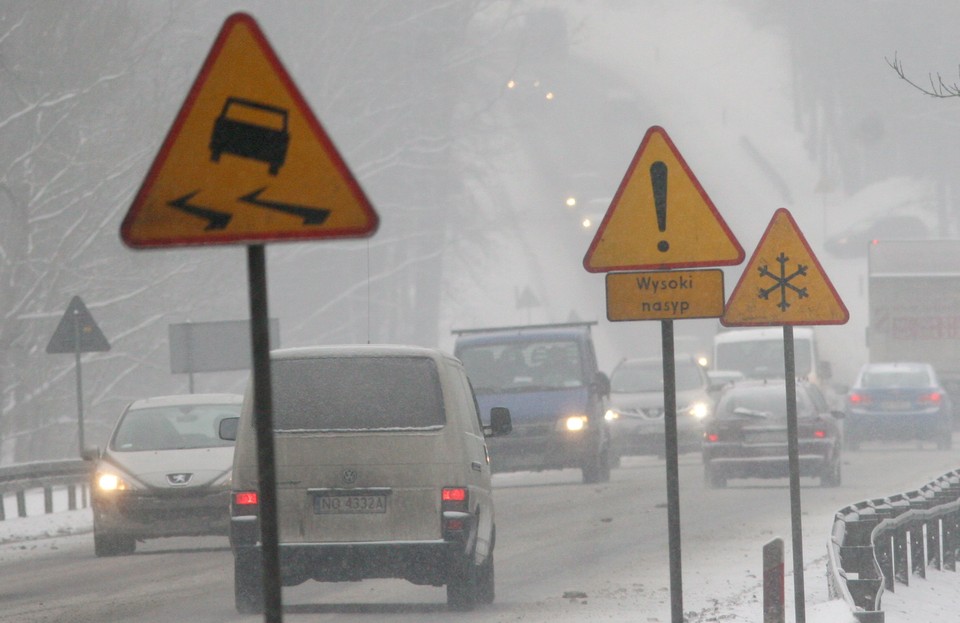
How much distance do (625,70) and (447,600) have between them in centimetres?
10842

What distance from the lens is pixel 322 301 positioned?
5319 cm

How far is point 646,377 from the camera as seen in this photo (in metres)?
33.2

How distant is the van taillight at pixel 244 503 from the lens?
12141 mm

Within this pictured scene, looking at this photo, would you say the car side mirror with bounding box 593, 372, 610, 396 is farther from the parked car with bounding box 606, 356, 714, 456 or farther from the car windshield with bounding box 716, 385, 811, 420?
the parked car with bounding box 606, 356, 714, 456

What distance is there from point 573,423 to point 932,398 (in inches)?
369

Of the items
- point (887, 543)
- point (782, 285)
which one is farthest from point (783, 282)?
point (887, 543)

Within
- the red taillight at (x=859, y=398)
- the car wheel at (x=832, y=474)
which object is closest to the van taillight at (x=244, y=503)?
the car wheel at (x=832, y=474)

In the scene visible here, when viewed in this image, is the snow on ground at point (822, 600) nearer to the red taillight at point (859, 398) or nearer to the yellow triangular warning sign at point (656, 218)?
the yellow triangular warning sign at point (656, 218)

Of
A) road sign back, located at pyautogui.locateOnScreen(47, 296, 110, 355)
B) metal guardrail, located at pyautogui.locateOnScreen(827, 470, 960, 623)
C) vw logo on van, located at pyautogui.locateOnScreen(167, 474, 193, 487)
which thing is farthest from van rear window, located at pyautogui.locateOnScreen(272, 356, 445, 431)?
road sign back, located at pyautogui.locateOnScreen(47, 296, 110, 355)

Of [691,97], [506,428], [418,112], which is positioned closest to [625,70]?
[691,97]

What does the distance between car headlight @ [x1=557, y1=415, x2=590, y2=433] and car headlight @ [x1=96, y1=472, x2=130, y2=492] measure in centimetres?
980

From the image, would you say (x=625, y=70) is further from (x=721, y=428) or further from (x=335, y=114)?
(x=721, y=428)

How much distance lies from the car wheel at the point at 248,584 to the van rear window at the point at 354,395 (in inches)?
36.8

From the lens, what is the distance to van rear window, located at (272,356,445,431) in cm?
1224
